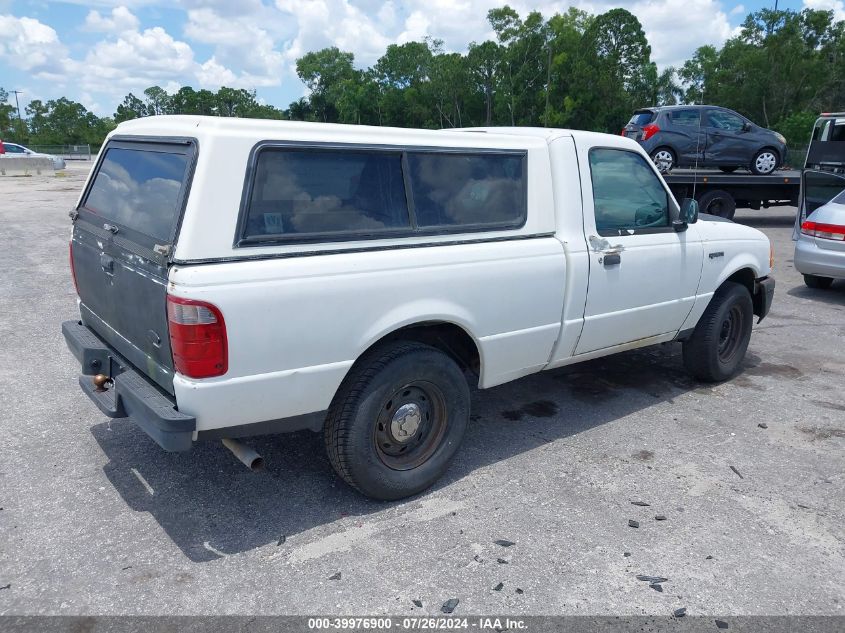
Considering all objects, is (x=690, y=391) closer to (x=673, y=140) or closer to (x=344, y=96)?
(x=673, y=140)

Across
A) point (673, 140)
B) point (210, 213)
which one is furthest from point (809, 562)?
point (673, 140)

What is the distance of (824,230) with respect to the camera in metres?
8.65

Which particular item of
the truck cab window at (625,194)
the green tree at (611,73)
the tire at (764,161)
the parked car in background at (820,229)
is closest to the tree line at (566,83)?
the green tree at (611,73)

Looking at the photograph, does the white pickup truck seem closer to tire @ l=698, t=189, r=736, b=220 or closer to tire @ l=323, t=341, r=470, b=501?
tire @ l=323, t=341, r=470, b=501

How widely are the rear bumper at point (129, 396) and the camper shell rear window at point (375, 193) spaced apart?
2.77 feet

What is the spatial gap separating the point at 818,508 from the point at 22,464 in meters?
4.62

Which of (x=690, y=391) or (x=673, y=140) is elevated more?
(x=673, y=140)

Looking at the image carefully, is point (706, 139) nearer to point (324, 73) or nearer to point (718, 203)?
point (718, 203)

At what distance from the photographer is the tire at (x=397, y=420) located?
3.43 meters

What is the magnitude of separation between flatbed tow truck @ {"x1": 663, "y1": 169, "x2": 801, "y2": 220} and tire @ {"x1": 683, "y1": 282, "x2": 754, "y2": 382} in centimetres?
891

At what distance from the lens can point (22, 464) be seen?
4027 mm

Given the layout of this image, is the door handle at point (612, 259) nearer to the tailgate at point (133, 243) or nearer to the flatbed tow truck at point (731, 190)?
the tailgate at point (133, 243)

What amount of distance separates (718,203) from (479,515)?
13.0m

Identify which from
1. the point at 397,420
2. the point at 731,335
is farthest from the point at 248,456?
the point at 731,335
